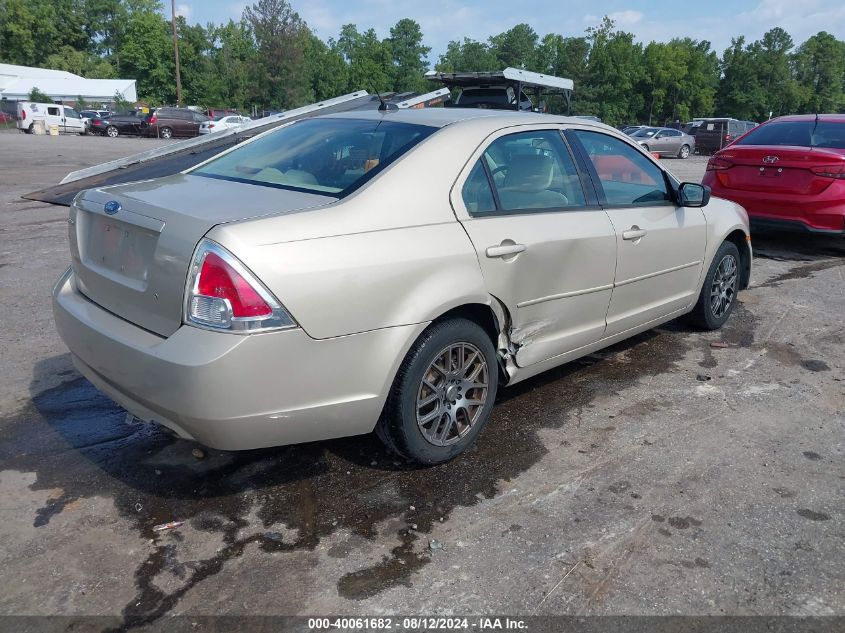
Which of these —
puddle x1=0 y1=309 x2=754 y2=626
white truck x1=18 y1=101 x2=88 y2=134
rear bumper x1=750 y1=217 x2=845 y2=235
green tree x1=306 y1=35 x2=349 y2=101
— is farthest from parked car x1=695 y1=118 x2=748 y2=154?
green tree x1=306 y1=35 x2=349 y2=101

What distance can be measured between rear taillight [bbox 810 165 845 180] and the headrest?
4.93 meters

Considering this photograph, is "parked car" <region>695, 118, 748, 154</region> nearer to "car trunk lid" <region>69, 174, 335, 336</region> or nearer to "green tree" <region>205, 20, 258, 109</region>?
"car trunk lid" <region>69, 174, 335, 336</region>

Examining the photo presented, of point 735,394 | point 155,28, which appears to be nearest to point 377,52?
point 155,28

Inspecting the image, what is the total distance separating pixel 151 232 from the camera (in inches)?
108

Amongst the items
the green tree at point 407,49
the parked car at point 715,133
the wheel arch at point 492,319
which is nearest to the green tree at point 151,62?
the green tree at point 407,49

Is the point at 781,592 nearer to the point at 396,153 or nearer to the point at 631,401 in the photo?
the point at 631,401

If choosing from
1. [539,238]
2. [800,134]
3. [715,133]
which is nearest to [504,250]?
[539,238]

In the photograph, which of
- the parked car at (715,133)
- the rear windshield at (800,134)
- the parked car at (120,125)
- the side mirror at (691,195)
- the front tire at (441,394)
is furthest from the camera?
the parked car at (120,125)

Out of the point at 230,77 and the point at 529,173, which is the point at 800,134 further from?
the point at 230,77

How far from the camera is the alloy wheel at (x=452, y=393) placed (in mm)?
3158

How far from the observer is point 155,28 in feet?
261

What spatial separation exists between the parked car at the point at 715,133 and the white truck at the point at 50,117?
34.6 metres

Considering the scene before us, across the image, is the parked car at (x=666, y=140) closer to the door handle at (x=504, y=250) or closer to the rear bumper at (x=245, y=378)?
the door handle at (x=504, y=250)

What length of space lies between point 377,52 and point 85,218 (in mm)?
95048
